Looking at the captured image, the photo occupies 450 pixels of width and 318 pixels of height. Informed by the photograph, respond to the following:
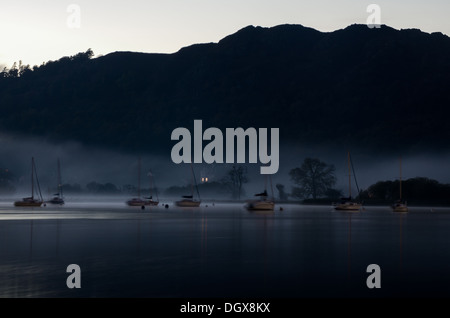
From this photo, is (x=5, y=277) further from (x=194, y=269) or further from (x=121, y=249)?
(x=121, y=249)

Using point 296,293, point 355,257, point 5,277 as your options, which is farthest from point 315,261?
point 5,277

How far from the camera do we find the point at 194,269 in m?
40.8

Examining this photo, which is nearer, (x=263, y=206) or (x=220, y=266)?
(x=220, y=266)
